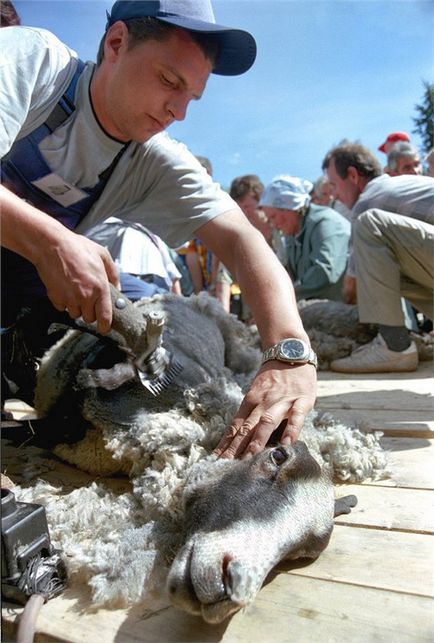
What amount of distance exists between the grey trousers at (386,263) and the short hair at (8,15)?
2326 mm

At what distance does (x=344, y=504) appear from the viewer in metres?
1.51

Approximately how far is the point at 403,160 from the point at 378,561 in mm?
4875

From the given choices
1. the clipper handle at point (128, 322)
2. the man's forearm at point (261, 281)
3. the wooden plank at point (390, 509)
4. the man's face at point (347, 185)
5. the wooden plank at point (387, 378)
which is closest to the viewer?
the wooden plank at point (390, 509)

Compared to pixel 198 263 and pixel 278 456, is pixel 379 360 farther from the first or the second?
pixel 198 263

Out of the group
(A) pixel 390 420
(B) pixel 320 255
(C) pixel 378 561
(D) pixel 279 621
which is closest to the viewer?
(D) pixel 279 621

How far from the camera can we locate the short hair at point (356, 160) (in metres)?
4.89

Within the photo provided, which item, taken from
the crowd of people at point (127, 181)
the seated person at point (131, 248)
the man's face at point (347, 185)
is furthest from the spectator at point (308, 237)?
the crowd of people at point (127, 181)

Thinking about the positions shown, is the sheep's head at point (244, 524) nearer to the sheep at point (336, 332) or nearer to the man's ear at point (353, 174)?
the sheep at point (336, 332)

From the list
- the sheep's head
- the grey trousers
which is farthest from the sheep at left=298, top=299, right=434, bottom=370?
the sheep's head

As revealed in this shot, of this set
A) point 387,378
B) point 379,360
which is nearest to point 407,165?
point 379,360

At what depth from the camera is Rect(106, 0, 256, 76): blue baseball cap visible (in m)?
1.82

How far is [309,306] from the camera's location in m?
4.23

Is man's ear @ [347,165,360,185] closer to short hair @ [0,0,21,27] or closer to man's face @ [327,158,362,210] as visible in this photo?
man's face @ [327,158,362,210]

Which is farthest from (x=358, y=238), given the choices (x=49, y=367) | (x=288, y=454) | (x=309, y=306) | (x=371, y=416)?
(x=288, y=454)
